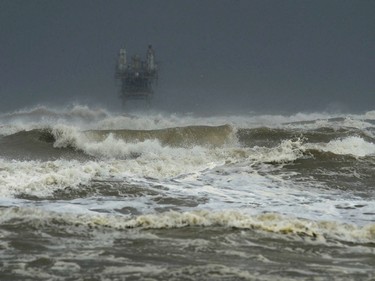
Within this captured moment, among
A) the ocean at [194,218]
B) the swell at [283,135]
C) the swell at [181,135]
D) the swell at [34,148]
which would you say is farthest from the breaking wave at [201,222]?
the swell at [283,135]

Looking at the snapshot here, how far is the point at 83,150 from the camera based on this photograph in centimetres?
1733

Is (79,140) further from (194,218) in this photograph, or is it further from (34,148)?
(194,218)

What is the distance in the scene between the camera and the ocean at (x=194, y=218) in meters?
4.82

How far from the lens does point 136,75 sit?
218ft

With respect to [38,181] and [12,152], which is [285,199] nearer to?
[38,181]

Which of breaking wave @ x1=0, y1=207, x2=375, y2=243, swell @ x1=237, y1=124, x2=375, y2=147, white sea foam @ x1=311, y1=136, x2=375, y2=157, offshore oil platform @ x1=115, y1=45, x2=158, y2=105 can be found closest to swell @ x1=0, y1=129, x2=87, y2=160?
white sea foam @ x1=311, y1=136, x2=375, y2=157

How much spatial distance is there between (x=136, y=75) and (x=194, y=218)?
60823 millimetres

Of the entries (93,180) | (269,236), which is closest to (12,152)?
(93,180)

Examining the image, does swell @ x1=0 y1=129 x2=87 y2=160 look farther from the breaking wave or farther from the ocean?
the breaking wave

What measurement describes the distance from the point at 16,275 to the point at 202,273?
1.54 metres

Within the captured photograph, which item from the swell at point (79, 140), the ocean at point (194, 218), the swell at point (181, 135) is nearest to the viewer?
the ocean at point (194, 218)

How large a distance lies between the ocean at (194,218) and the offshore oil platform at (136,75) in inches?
2107

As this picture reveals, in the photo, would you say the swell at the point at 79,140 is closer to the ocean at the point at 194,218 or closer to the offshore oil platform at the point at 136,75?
the ocean at the point at 194,218

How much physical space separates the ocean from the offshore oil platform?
176 ft
